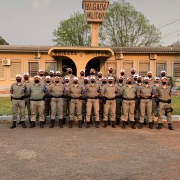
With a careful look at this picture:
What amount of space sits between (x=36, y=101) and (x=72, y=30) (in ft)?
119

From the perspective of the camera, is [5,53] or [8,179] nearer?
[8,179]

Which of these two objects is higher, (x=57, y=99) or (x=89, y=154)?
(x=57, y=99)

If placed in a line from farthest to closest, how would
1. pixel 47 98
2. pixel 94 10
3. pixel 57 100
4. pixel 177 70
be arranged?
pixel 94 10, pixel 177 70, pixel 47 98, pixel 57 100

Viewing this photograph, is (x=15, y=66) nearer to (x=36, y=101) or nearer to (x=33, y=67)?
(x=33, y=67)

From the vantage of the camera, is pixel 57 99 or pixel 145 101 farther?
pixel 57 99

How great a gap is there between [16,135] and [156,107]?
5.01m

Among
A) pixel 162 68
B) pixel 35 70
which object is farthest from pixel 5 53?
pixel 162 68

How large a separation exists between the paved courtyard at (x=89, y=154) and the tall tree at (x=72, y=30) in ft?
120

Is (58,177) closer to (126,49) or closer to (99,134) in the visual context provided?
(99,134)

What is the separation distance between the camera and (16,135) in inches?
277

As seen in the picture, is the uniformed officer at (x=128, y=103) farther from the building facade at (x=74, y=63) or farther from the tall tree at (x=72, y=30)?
the tall tree at (x=72, y=30)

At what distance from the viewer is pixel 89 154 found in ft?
17.5

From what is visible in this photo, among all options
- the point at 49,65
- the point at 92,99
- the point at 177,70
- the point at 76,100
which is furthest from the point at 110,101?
the point at 177,70

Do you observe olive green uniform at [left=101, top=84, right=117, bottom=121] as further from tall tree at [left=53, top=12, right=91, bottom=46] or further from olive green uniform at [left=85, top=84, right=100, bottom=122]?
tall tree at [left=53, top=12, right=91, bottom=46]
